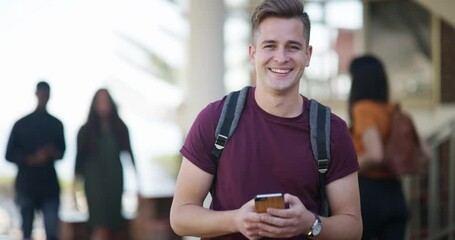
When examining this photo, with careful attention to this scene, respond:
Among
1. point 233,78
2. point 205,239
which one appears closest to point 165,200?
point 233,78

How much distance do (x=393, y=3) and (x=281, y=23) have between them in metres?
10.4

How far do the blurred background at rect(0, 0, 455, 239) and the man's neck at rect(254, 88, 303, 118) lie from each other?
4.18 meters

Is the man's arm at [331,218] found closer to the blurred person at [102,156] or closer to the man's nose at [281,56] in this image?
the man's nose at [281,56]

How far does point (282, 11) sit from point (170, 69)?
879 centimetres

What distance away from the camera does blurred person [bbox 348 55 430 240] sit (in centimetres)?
593

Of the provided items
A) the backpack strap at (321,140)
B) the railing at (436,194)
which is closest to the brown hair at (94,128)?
the railing at (436,194)

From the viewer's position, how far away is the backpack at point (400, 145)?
6102 millimetres

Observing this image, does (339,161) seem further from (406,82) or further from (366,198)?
(406,82)

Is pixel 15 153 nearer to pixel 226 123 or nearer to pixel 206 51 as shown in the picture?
pixel 206 51

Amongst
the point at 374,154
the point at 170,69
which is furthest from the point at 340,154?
the point at 170,69

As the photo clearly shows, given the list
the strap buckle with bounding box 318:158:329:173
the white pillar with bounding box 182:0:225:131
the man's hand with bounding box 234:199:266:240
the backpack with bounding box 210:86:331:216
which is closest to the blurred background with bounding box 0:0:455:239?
the white pillar with bounding box 182:0:225:131

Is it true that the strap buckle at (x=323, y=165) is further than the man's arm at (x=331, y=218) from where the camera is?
Yes

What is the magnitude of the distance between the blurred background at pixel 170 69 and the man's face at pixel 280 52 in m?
4.22

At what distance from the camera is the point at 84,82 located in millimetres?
9031
